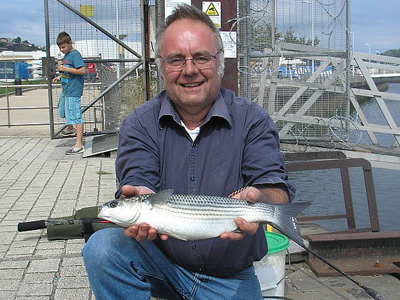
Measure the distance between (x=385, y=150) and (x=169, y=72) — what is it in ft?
24.1

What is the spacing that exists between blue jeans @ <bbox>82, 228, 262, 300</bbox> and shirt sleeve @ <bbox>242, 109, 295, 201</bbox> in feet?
1.95

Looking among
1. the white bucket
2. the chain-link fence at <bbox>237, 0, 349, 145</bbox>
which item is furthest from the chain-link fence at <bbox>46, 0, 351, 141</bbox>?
the white bucket

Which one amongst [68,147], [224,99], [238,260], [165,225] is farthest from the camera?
[68,147]

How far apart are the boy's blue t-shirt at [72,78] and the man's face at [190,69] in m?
6.76

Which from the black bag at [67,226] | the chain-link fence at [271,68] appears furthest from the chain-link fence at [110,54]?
the black bag at [67,226]

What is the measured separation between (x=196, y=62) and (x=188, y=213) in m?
0.93

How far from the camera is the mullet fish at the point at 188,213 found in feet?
8.54

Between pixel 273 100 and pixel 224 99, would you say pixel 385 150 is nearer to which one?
pixel 273 100

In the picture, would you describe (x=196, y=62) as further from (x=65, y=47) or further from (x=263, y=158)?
(x=65, y=47)

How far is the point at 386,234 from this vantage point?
5.56 metres

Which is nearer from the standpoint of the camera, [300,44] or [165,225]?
[165,225]

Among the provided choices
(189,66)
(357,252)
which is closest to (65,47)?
(357,252)

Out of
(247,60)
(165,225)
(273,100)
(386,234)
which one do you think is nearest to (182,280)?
(165,225)

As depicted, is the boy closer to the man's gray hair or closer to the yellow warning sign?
the yellow warning sign
